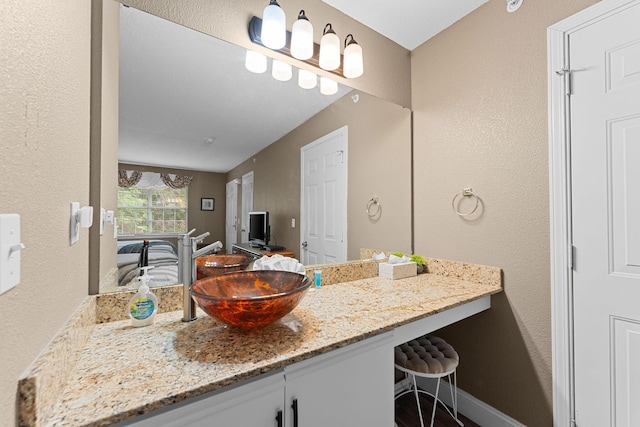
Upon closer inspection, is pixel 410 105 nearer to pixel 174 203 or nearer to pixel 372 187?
pixel 372 187

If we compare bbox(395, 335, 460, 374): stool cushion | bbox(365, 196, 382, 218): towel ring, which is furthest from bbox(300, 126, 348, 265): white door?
bbox(395, 335, 460, 374): stool cushion

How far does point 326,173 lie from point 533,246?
114cm

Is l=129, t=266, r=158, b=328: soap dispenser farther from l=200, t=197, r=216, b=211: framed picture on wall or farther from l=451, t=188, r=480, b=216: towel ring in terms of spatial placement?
l=451, t=188, r=480, b=216: towel ring

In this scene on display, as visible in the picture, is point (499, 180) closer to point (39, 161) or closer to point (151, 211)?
point (151, 211)

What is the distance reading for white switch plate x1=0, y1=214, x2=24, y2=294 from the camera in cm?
41

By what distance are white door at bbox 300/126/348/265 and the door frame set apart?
1034mm

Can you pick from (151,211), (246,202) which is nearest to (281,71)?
(246,202)

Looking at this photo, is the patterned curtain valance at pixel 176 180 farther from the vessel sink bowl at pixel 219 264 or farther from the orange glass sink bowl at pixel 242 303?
the orange glass sink bowl at pixel 242 303

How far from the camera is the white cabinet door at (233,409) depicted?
0.61m

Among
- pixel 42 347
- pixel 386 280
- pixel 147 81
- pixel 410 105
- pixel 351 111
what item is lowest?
pixel 386 280

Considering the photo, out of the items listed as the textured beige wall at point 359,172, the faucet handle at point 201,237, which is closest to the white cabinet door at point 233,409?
the faucet handle at point 201,237

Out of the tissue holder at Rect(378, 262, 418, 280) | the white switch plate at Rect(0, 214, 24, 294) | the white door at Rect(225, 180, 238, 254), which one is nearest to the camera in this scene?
the white switch plate at Rect(0, 214, 24, 294)

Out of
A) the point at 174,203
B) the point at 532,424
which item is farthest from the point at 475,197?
the point at 174,203

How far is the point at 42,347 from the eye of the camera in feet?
1.92
